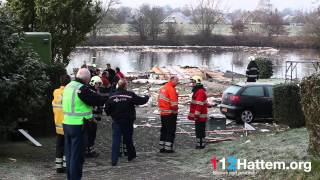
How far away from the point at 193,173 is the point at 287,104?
21.6 ft

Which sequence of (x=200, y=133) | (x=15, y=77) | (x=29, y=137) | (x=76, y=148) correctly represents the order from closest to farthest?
1. (x=76, y=148)
2. (x=15, y=77)
3. (x=200, y=133)
4. (x=29, y=137)

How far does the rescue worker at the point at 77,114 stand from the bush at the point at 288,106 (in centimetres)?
790

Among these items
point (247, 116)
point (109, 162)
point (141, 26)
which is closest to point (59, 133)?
point (109, 162)

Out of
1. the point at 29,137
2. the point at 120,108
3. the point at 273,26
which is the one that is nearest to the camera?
the point at 120,108

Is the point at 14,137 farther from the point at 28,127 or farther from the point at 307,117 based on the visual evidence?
the point at 307,117

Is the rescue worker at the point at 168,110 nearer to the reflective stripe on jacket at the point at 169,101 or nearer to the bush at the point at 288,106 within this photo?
the reflective stripe on jacket at the point at 169,101

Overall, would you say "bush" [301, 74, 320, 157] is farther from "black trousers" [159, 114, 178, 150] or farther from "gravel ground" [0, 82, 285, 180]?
"black trousers" [159, 114, 178, 150]

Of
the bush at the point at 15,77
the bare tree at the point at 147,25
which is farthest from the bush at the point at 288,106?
the bare tree at the point at 147,25

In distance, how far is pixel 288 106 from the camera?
50.4 feet

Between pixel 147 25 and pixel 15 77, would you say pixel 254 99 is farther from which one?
pixel 147 25

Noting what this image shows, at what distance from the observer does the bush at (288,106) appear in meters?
15.2

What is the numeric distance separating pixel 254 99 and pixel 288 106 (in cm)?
393

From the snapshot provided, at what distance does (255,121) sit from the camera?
63.2 ft

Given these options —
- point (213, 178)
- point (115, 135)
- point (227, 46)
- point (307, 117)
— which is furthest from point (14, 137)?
point (227, 46)
